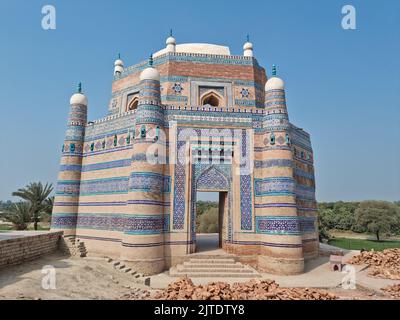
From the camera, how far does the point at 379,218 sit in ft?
103

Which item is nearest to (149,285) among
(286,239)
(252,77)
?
(286,239)

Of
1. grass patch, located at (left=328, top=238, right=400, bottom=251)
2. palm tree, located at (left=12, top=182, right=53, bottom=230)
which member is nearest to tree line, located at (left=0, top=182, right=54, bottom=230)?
palm tree, located at (left=12, top=182, right=53, bottom=230)

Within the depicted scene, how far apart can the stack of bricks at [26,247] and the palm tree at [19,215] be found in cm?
847

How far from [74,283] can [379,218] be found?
34.7m

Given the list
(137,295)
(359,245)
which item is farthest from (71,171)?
(359,245)

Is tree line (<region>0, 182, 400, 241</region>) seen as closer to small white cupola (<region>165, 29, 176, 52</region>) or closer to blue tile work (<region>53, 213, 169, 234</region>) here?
blue tile work (<region>53, 213, 169, 234</region>)

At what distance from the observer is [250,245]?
11086 millimetres

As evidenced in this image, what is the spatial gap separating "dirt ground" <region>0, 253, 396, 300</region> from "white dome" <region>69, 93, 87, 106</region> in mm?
7771

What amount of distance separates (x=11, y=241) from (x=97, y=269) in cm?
291

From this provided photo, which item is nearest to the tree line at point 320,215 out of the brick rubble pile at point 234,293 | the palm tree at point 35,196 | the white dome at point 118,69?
the palm tree at point 35,196

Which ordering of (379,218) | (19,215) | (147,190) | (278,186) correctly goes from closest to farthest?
(147,190) → (278,186) → (19,215) → (379,218)

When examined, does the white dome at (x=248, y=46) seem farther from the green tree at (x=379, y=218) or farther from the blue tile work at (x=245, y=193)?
the green tree at (x=379, y=218)

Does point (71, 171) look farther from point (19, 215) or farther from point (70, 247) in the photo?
point (19, 215)

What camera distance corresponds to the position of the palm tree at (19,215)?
17.6 metres
